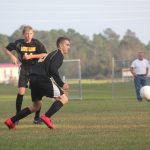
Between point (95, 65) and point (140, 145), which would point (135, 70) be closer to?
point (140, 145)

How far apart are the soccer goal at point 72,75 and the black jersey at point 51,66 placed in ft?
74.9

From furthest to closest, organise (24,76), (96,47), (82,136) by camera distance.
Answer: (96,47)
(24,76)
(82,136)

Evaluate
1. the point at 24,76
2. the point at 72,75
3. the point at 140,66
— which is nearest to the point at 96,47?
the point at 72,75

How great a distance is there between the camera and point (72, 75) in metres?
40.8

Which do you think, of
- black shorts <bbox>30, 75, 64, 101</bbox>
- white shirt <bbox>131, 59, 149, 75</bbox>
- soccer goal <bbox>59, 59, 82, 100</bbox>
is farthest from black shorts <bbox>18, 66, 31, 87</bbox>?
soccer goal <bbox>59, 59, 82, 100</bbox>

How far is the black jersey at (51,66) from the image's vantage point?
11.3 metres

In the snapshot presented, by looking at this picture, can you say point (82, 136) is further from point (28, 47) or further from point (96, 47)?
point (96, 47)

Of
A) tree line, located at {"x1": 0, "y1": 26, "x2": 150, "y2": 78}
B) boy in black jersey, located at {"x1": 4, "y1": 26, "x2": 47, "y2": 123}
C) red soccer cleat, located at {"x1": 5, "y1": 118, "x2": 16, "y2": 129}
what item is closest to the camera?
red soccer cleat, located at {"x1": 5, "y1": 118, "x2": 16, "y2": 129}

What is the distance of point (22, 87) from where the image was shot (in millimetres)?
13258

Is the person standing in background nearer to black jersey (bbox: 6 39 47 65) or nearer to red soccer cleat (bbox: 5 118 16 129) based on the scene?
black jersey (bbox: 6 39 47 65)

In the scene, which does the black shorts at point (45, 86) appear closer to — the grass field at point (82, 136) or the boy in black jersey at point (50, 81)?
the boy in black jersey at point (50, 81)

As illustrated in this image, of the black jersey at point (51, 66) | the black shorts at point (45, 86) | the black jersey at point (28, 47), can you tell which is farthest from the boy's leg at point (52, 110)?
the black jersey at point (28, 47)

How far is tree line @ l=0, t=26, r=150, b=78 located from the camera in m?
92.2

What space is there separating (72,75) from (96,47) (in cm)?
9496
